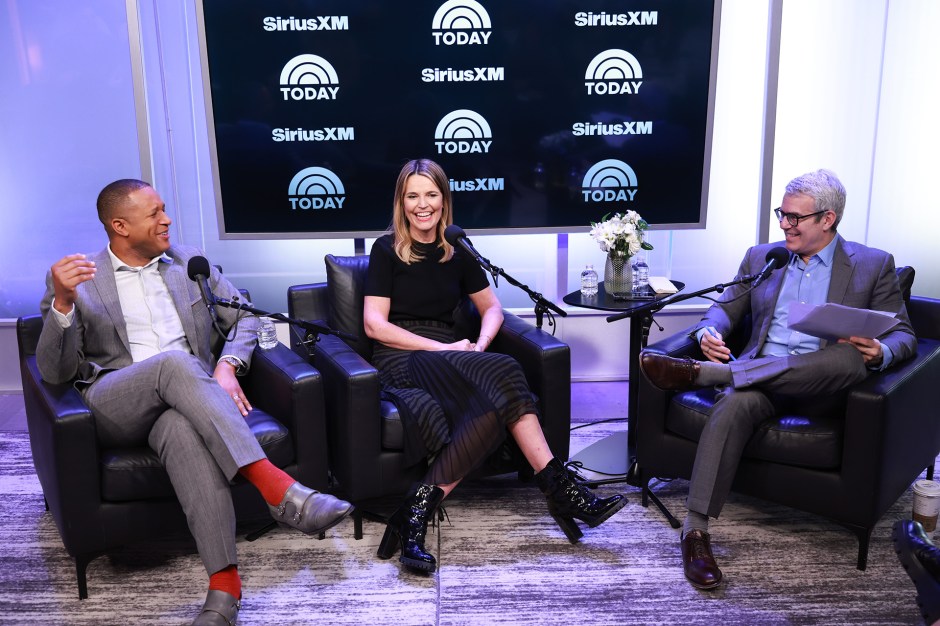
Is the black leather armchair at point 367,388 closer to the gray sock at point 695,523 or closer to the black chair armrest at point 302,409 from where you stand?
the black chair armrest at point 302,409

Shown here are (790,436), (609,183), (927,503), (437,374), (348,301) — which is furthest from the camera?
(609,183)

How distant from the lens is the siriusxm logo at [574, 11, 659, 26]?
4.09m

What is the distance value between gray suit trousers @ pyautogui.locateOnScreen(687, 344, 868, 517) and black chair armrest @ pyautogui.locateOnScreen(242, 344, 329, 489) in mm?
1306

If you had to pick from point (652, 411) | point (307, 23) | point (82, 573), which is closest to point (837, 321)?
point (652, 411)

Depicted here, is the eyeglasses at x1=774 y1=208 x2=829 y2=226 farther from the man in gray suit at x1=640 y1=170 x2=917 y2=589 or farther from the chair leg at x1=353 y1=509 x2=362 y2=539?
the chair leg at x1=353 y1=509 x2=362 y2=539

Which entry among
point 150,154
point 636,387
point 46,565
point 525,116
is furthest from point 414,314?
point 150,154

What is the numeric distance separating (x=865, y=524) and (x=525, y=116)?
2434 millimetres

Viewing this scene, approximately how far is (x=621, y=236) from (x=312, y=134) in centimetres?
162

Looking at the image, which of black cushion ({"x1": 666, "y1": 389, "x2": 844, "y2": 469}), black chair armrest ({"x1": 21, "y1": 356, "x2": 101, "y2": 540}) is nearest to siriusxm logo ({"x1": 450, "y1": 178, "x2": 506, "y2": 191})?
black cushion ({"x1": 666, "y1": 389, "x2": 844, "y2": 469})

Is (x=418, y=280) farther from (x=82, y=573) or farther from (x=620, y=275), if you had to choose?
(x=82, y=573)

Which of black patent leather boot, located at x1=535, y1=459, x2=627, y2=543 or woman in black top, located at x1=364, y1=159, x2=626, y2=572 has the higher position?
woman in black top, located at x1=364, y1=159, x2=626, y2=572

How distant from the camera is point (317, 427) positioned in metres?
2.91

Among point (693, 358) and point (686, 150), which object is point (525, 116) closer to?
point (686, 150)

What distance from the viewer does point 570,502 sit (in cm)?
299
